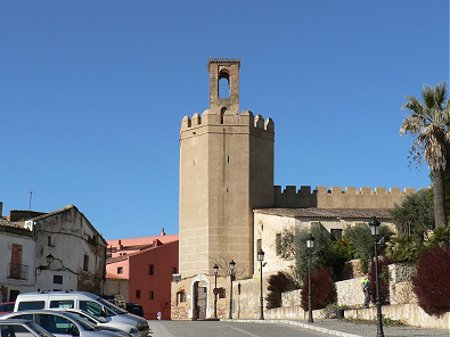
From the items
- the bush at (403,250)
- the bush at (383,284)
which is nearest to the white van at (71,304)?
the bush at (383,284)

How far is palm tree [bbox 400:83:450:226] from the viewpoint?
3127cm

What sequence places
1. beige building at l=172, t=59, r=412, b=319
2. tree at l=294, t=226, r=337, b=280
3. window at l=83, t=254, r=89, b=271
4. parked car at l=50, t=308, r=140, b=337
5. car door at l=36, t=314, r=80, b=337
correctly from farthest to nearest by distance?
beige building at l=172, t=59, r=412, b=319, window at l=83, t=254, r=89, b=271, tree at l=294, t=226, r=337, b=280, parked car at l=50, t=308, r=140, b=337, car door at l=36, t=314, r=80, b=337

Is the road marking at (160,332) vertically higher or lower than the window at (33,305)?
lower

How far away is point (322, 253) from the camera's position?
1757 inches

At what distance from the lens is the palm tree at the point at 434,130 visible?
1231 inches

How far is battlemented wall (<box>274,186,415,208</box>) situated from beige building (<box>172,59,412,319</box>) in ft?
0.21

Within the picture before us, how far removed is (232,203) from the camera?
165 ft

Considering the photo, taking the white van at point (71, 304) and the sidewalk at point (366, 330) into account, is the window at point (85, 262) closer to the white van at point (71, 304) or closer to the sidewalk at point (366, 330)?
the sidewalk at point (366, 330)

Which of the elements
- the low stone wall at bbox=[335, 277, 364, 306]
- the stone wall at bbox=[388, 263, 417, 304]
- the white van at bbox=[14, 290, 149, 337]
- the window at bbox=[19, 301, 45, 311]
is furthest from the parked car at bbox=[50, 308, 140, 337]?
the low stone wall at bbox=[335, 277, 364, 306]

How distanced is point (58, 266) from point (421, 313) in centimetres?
2526

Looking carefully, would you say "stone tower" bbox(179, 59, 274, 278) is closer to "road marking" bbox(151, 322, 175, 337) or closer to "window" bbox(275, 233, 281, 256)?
"window" bbox(275, 233, 281, 256)

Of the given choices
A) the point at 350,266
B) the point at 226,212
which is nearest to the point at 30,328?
the point at 350,266

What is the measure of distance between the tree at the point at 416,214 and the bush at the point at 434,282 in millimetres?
18762

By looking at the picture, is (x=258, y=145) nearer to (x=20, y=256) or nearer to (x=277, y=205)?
(x=277, y=205)
